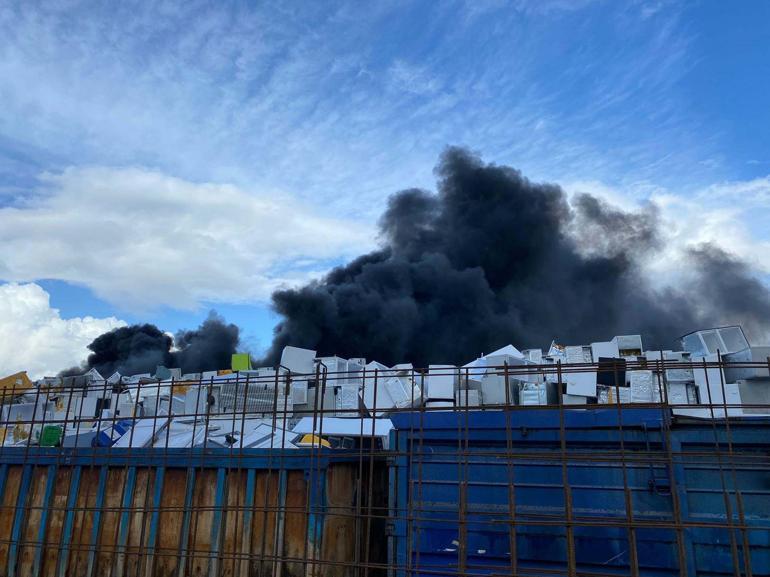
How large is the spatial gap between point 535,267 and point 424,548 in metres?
48.9

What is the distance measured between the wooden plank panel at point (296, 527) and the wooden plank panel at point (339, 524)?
0.23 m

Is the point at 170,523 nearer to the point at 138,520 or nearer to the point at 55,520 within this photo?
the point at 138,520

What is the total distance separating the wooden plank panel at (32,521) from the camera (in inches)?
309

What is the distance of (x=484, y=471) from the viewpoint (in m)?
6.52

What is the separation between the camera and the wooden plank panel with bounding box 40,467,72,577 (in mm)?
7699

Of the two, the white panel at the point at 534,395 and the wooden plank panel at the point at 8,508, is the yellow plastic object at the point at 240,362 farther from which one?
the wooden plank panel at the point at 8,508

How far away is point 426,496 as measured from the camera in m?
6.66

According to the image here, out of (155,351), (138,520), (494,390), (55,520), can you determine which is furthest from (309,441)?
(155,351)

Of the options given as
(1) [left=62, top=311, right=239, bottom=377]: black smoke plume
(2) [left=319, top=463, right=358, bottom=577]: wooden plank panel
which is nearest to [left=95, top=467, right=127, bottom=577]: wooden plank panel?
(2) [left=319, top=463, right=358, bottom=577]: wooden plank panel

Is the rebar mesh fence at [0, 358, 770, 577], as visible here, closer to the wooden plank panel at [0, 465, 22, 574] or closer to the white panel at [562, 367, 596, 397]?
the wooden plank panel at [0, 465, 22, 574]

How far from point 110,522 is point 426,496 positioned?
412cm

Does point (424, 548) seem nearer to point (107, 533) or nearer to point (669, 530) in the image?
point (669, 530)

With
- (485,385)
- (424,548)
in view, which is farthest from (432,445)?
(485,385)

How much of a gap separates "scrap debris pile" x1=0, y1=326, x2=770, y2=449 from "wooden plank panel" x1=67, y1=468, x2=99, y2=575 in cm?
49
